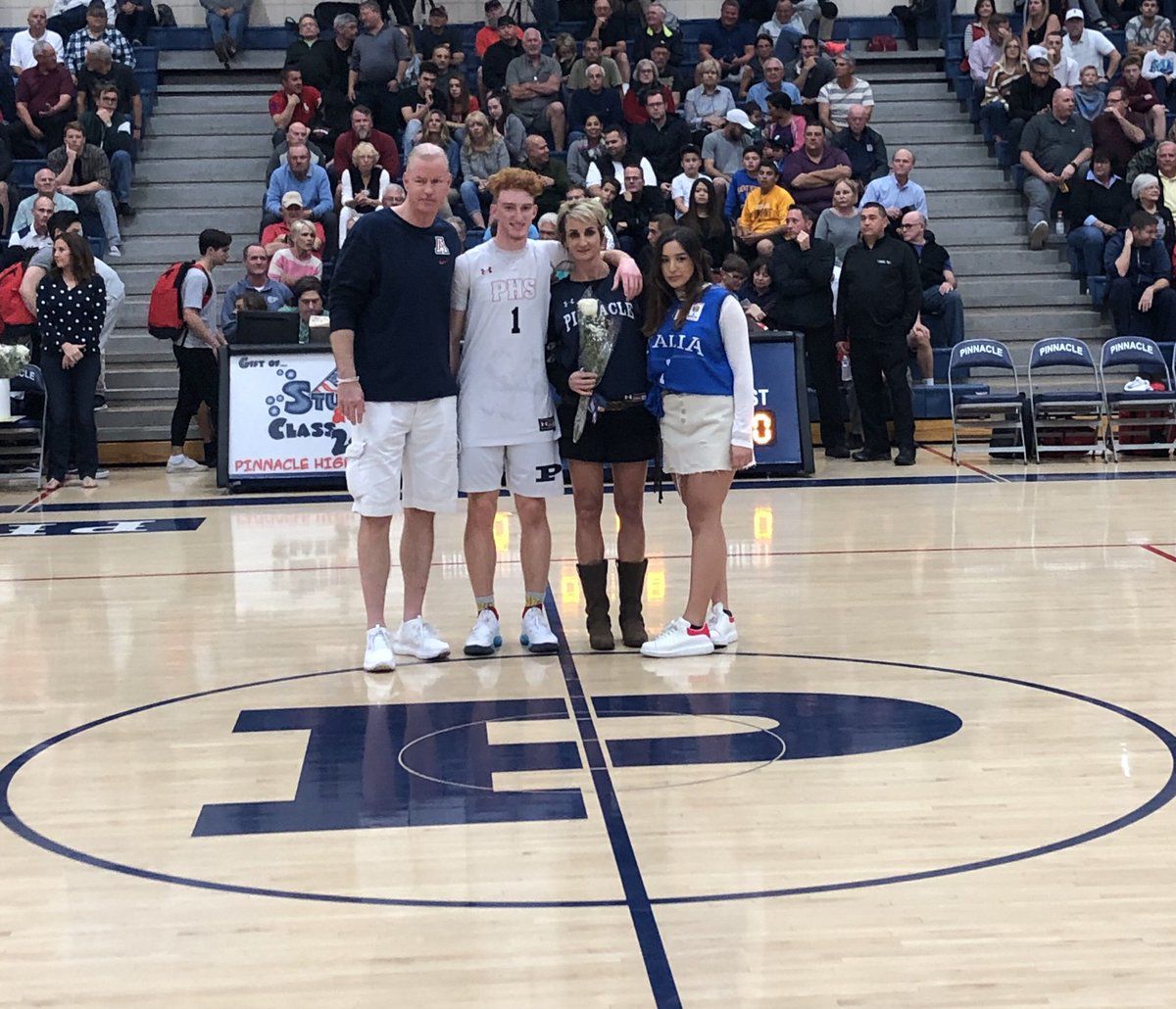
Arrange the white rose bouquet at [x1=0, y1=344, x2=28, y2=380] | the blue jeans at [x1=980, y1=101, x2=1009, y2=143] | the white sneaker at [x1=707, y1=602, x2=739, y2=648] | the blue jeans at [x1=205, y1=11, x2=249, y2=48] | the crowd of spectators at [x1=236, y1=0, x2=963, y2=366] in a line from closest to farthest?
the white sneaker at [x1=707, y1=602, x2=739, y2=648] → the white rose bouquet at [x1=0, y1=344, x2=28, y2=380] → the crowd of spectators at [x1=236, y1=0, x2=963, y2=366] → the blue jeans at [x1=980, y1=101, x2=1009, y2=143] → the blue jeans at [x1=205, y1=11, x2=249, y2=48]

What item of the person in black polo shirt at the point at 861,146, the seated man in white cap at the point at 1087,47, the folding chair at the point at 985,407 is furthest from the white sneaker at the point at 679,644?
the seated man in white cap at the point at 1087,47

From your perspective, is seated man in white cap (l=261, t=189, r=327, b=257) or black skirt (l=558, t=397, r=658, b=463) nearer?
black skirt (l=558, t=397, r=658, b=463)

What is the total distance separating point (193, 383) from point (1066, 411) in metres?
7.06

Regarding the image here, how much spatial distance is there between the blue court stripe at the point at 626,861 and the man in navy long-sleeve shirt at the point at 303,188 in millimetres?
9844

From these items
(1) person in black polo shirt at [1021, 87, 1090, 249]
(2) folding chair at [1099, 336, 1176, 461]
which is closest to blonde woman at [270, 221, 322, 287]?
(2) folding chair at [1099, 336, 1176, 461]

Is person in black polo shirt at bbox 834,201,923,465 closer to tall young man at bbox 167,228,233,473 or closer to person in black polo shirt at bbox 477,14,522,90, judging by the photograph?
tall young man at bbox 167,228,233,473

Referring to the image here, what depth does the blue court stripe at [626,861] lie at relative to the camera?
153 inches

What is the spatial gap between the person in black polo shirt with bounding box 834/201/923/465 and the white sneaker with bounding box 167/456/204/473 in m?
5.47

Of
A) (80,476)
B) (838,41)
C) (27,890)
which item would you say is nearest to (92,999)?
(27,890)

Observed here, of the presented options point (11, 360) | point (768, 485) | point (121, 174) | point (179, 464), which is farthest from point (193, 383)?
point (768, 485)

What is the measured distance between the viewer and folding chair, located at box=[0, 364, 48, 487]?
13.8 metres

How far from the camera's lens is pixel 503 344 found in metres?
7.04

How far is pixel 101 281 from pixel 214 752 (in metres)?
8.32

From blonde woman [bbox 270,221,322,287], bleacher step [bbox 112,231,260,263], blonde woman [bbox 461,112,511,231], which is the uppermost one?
blonde woman [bbox 461,112,511,231]
